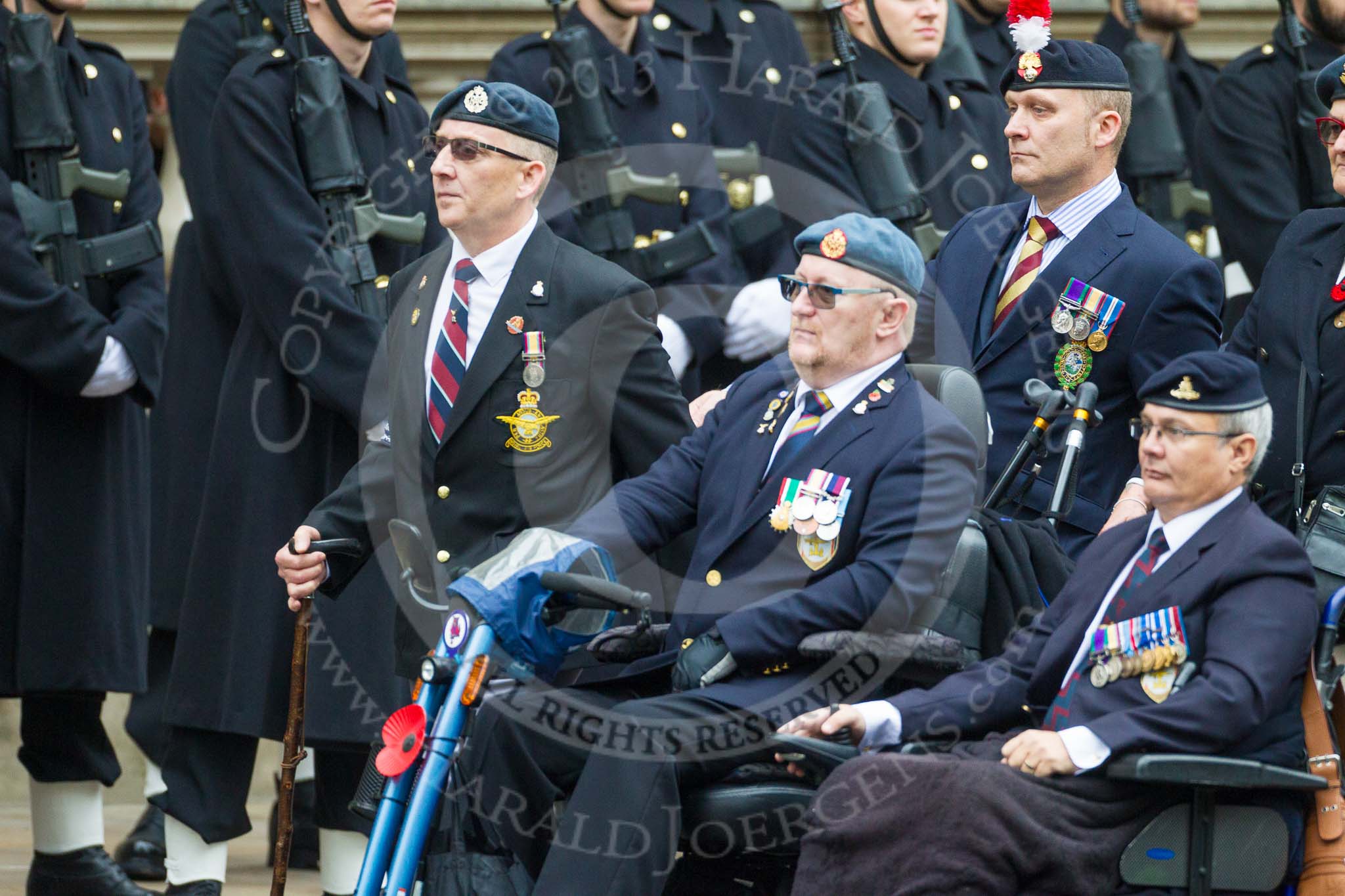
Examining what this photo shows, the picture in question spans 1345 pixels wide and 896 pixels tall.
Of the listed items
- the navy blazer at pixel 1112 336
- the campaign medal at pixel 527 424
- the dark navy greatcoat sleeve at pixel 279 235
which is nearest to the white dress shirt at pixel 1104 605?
the navy blazer at pixel 1112 336

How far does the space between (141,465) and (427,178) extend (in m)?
1.08

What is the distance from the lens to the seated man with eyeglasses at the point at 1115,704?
393 centimetres

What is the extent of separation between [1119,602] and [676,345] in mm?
2567

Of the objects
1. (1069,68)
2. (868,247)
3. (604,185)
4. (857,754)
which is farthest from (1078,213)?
(604,185)

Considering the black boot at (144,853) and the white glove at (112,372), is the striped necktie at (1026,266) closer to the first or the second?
the white glove at (112,372)

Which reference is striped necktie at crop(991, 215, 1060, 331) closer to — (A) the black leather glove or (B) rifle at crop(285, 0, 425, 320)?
(A) the black leather glove

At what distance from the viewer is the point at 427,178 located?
6.24 m

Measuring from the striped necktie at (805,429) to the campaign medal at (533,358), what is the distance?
0.65 m

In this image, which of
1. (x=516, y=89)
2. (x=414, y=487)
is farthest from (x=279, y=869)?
(x=516, y=89)

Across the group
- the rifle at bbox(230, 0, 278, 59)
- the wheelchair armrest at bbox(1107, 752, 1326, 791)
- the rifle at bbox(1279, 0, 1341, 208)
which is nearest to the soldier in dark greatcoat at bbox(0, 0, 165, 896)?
the rifle at bbox(230, 0, 278, 59)

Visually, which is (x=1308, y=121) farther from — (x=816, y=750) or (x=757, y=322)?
(x=816, y=750)

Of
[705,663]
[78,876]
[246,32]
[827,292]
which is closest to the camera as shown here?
[705,663]

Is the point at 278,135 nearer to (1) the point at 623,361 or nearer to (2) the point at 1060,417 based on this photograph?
(1) the point at 623,361

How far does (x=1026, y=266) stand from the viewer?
5.20m
